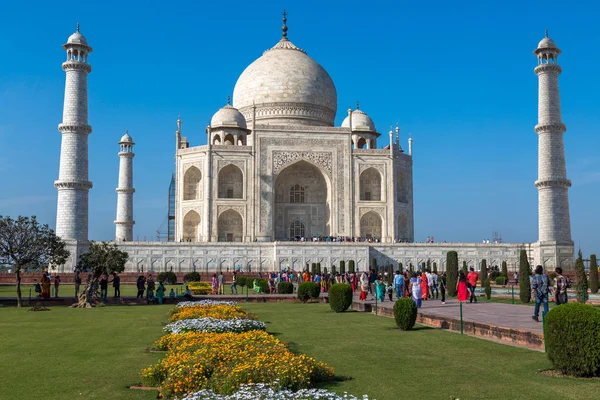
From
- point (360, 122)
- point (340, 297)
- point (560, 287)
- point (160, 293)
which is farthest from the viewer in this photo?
point (360, 122)

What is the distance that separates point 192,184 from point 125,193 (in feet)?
17.4

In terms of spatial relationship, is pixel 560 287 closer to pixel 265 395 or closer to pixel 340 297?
pixel 340 297

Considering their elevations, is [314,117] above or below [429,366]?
above

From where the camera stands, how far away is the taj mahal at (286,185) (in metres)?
31.1

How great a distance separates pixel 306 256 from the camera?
33.4 m

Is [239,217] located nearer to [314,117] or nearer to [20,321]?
[314,117]

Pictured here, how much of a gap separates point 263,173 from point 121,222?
10264 mm

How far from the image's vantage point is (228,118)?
3966 centimetres

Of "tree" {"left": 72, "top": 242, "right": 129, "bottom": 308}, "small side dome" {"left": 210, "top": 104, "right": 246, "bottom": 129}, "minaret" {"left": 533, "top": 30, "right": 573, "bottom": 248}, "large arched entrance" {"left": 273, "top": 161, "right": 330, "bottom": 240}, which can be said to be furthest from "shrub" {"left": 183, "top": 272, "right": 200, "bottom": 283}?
"minaret" {"left": 533, "top": 30, "right": 573, "bottom": 248}

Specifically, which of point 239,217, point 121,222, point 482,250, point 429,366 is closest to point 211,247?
point 239,217

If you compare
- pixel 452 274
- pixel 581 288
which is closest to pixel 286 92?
pixel 452 274

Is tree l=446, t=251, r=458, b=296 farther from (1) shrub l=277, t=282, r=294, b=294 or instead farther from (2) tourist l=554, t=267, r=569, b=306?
(2) tourist l=554, t=267, r=569, b=306

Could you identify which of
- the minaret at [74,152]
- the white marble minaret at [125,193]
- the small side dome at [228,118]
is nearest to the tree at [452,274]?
the minaret at [74,152]

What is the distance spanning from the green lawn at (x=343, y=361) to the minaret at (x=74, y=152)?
17.7 meters
